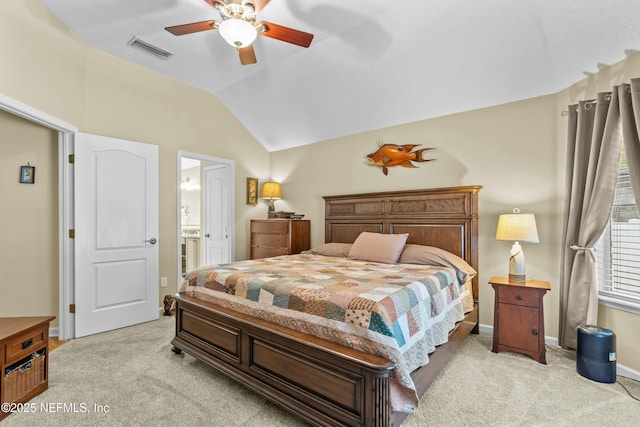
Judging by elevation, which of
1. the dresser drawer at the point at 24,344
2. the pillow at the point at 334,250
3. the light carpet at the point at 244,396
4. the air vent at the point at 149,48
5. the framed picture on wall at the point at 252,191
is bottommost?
the light carpet at the point at 244,396

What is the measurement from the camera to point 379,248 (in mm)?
3430

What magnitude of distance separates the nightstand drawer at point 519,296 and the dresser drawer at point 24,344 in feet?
12.1

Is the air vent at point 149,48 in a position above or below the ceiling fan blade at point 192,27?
above

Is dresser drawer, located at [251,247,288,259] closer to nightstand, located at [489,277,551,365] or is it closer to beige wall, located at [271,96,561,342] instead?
beige wall, located at [271,96,561,342]

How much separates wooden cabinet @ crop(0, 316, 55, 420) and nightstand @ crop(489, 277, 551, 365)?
362 cm

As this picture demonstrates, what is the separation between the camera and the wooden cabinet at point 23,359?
1.91 metres

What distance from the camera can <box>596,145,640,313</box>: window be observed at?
2.48 meters

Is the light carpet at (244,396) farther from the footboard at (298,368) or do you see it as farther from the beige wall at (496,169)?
→ the beige wall at (496,169)

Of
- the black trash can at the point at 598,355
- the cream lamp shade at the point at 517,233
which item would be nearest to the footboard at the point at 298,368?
the black trash can at the point at 598,355

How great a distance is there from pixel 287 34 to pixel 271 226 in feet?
9.61

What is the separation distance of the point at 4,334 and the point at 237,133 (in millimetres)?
3712

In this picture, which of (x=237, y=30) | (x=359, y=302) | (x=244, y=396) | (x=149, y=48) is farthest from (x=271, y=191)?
(x=359, y=302)

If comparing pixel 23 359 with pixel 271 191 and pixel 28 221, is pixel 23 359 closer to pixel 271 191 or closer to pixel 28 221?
pixel 28 221

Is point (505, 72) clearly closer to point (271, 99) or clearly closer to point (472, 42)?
point (472, 42)
